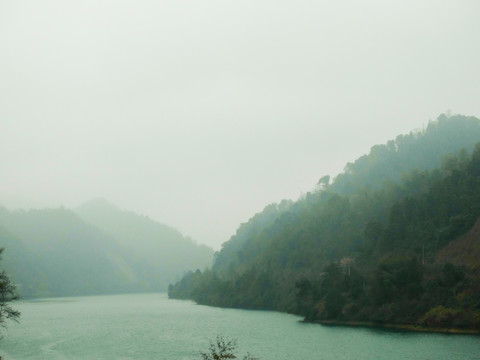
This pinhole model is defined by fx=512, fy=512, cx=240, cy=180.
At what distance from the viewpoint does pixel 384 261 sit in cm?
9831

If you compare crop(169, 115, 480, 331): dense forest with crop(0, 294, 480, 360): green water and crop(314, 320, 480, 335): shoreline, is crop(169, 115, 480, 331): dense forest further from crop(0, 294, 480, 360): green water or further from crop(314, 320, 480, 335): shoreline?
crop(0, 294, 480, 360): green water

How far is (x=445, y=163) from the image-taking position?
469 ft

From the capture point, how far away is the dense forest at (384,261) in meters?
86.0

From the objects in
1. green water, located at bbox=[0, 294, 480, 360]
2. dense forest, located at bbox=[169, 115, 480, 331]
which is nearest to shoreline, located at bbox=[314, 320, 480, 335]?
dense forest, located at bbox=[169, 115, 480, 331]

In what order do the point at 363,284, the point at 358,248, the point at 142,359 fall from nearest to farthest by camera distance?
the point at 142,359 < the point at 363,284 < the point at 358,248

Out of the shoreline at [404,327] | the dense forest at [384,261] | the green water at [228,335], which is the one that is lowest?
the green water at [228,335]

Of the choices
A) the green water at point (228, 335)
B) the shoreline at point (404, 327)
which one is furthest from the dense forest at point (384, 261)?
the green water at point (228, 335)

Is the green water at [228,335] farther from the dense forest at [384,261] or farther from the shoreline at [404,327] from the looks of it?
the dense forest at [384,261]

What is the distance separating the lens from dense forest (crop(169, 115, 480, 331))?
86000 millimetres

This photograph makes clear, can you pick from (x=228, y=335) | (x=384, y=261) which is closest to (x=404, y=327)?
(x=384, y=261)

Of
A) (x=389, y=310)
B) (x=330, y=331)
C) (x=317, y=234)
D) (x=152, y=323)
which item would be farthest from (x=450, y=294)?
(x=317, y=234)

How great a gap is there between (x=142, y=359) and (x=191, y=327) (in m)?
35.6

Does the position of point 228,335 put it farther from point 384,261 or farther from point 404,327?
point 384,261

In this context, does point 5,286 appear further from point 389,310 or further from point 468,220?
point 468,220
